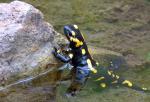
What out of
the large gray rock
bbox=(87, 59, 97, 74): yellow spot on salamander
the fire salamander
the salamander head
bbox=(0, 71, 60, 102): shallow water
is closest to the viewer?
bbox=(0, 71, 60, 102): shallow water

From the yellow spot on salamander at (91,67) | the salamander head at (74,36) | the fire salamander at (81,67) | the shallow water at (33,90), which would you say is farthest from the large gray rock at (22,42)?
the yellow spot on salamander at (91,67)

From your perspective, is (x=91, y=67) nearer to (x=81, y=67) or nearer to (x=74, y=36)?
(x=81, y=67)

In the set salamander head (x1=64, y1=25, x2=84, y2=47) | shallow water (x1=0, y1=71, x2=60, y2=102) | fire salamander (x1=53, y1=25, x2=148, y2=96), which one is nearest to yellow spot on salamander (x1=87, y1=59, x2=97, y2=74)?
fire salamander (x1=53, y1=25, x2=148, y2=96)

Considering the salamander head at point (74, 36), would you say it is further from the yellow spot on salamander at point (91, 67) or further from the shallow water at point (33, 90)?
the shallow water at point (33, 90)

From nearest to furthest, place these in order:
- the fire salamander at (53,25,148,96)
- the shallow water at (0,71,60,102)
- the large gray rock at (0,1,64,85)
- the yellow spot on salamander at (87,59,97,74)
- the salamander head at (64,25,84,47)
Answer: the shallow water at (0,71,60,102), the large gray rock at (0,1,64,85), the fire salamander at (53,25,148,96), the yellow spot on salamander at (87,59,97,74), the salamander head at (64,25,84,47)

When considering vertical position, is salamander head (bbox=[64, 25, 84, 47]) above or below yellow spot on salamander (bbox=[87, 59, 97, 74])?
above

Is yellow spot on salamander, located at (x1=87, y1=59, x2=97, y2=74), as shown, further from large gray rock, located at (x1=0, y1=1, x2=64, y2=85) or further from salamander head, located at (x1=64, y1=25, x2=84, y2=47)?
large gray rock, located at (x1=0, y1=1, x2=64, y2=85)
